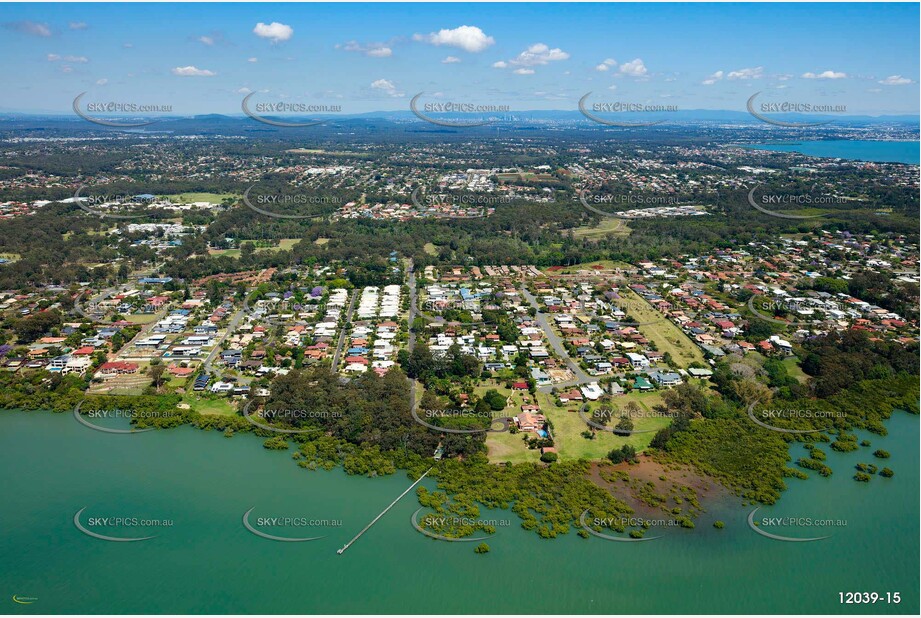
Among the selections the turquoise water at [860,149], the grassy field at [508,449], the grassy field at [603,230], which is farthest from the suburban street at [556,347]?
the turquoise water at [860,149]

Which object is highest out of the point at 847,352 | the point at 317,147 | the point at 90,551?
the point at 317,147

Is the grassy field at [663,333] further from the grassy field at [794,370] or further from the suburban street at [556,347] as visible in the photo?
the suburban street at [556,347]

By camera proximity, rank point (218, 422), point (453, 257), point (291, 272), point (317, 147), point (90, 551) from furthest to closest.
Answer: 1. point (317, 147)
2. point (453, 257)
3. point (291, 272)
4. point (218, 422)
5. point (90, 551)

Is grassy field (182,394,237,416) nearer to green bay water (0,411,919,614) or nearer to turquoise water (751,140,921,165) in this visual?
green bay water (0,411,919,614)

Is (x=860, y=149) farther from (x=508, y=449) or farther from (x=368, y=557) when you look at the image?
(x=368, y=557)

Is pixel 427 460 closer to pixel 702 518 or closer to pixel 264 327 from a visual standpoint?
pixel 702 518

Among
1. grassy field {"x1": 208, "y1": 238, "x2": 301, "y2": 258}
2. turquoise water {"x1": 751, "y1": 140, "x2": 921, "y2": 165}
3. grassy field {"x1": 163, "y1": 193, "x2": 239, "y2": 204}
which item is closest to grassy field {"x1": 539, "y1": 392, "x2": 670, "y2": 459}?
grassy field {"x1": 208, "y1": 238, "x2": 301, "y2": 258}

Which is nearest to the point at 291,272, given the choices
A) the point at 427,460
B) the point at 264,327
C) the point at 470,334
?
the point at 264,327

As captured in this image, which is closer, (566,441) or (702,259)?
(566,441)
